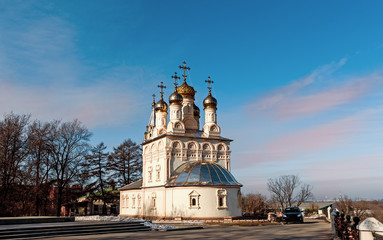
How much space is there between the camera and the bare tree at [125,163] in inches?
1956

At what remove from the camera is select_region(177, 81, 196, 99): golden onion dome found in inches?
1506

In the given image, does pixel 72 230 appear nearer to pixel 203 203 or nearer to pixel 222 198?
pixel 203 203

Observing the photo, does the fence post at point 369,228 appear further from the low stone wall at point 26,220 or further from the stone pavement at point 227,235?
the low stone wall at point 26,220

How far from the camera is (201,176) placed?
2888 centimetres

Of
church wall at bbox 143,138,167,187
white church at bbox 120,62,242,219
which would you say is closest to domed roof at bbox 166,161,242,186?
white church at bbox 120,62,242,219

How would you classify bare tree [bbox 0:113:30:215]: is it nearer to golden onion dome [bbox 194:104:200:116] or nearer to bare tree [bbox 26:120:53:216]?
bare tree [bbox 26:120:53:216]

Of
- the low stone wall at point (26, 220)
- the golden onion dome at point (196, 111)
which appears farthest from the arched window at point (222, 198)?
the golden onion dome at point (196, 111)

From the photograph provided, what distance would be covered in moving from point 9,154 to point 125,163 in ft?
66.2

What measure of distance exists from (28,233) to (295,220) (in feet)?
61.2

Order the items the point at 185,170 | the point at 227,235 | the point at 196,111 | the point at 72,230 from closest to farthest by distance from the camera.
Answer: the point at 227,235, the point at 72,230, the point at 185,170, the point at 196,111

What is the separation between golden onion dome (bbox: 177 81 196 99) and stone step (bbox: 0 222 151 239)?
812 inches

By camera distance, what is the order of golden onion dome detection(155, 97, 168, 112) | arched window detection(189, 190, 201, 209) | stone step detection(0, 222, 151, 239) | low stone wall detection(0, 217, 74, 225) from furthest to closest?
golden onion dome detection(155, 97, 168, 112) < arched window detection(189, 190, 201, 209) < low stone wall detection(0, 217, 74, 225) < stone step detection(0, 222, 151, 239)

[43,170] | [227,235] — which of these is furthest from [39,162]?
[227,235]

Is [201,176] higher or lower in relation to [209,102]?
lower
